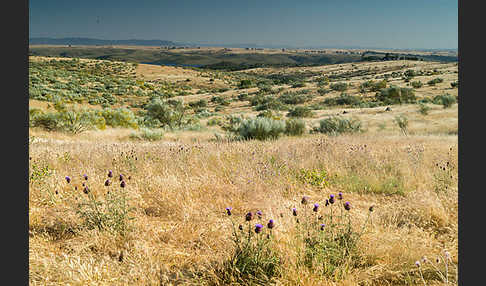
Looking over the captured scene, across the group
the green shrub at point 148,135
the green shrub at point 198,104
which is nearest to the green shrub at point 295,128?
the green shrub at point 148,135

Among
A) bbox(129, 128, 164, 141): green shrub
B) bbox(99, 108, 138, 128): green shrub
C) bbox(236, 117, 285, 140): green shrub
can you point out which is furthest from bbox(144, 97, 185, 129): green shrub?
bbox(236, 117, 285, 140): green shrub

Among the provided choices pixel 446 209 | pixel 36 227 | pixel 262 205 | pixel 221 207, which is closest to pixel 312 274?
pixel 262 205

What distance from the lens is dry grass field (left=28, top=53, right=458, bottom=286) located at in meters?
2.30

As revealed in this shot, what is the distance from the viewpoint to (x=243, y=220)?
11.1ft

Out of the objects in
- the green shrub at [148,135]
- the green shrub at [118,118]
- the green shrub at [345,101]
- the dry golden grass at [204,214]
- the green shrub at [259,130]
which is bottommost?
the dry golden grass at [204,214]

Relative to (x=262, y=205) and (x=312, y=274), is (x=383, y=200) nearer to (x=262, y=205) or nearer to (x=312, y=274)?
(x=262, y=205)

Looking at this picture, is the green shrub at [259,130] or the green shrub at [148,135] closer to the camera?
the green shrub at [259,130]

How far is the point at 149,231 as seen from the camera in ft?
10.3

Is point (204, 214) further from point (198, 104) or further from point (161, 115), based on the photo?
point (198, 104)

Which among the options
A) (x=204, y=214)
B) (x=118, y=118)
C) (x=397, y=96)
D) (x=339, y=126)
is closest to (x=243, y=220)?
(x=204, y=214)

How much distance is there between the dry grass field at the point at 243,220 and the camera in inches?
90.7

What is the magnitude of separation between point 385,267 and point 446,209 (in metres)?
1.70

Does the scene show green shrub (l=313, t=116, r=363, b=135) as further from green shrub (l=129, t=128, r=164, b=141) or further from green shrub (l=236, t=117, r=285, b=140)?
green shrub (l=129, t=128, r=164, b=141)

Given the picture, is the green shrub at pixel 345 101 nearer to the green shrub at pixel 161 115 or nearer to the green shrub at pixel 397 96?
the green shrub at pixel 397 96
